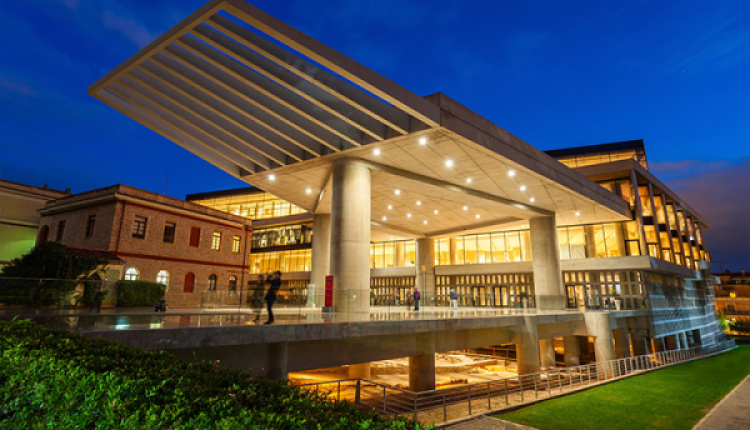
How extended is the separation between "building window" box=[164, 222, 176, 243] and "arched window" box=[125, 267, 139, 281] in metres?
3.41

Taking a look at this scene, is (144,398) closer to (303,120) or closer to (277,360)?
(277,360)

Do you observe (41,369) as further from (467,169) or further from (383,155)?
(467,169)

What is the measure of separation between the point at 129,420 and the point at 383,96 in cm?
1286

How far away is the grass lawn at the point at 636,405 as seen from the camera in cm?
1232

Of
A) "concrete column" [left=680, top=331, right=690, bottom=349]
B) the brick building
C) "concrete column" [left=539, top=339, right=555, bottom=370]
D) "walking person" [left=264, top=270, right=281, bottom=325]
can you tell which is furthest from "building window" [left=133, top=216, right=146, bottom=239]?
"concrete column" [left=680, top=331, right=690, bottom=349]

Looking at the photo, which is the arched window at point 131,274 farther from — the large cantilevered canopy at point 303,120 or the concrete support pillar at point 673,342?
the concrete support pillar at point 673,342

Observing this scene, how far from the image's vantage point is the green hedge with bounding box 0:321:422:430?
3037mm

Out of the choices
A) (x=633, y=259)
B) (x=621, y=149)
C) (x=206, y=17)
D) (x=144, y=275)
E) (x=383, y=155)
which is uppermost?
(x=621, y=149)

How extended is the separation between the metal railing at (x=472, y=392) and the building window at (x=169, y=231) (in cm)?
1751

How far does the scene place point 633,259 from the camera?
33.9 metres

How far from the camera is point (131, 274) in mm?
27016

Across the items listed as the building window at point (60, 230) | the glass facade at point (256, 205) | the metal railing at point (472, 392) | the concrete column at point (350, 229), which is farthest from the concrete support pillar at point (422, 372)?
the glass facade at point (256, 205)

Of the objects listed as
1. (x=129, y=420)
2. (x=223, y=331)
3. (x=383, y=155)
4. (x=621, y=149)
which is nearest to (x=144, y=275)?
(x=383, y=155)

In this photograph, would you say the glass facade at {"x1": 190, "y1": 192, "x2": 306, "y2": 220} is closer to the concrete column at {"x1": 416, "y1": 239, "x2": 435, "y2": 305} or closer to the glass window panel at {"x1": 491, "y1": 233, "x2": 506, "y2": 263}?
the concrete column at {"x1": 416, "y1": 239, "x2": 435, "y2": 305}
